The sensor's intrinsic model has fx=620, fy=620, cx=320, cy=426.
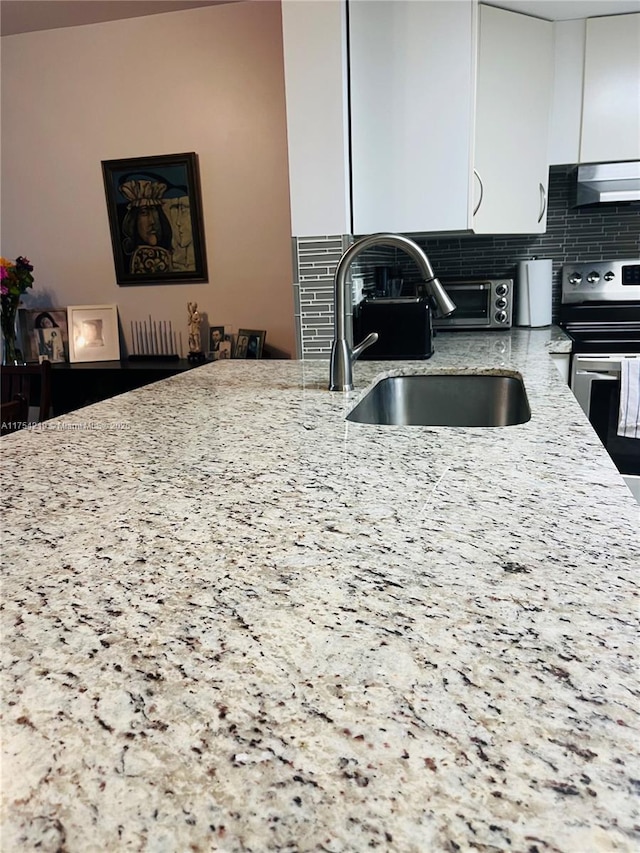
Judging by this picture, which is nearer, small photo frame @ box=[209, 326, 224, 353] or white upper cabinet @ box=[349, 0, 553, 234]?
white upper cabinet @ box=[349, 0, 553, 234]

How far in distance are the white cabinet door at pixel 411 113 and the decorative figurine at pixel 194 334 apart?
1370 mm

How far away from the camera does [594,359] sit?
7.63 feet

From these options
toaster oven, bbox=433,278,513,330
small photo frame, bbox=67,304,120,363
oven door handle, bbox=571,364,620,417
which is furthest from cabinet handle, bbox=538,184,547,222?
small photo frame, bbox=67,304,120,363

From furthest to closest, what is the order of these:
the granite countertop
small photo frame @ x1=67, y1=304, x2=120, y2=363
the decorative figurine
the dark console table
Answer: small photo frame @ x1=67, y1=304, x2=120, y2=363 → the decorative figurine → the dark console table → the granite countertop

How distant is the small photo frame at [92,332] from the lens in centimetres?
348

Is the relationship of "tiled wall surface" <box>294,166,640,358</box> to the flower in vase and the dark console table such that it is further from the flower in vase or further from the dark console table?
the flower in vase

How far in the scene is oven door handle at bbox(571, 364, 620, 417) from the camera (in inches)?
90.4

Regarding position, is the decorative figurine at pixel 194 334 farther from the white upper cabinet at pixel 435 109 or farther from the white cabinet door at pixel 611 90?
the white cabinet door at pixel 611 90

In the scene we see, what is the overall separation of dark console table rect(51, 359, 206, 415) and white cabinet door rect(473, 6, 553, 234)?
1.66 metres

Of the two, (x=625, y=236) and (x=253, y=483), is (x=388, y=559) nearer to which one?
(x=253, y=483)

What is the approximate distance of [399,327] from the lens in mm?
2039

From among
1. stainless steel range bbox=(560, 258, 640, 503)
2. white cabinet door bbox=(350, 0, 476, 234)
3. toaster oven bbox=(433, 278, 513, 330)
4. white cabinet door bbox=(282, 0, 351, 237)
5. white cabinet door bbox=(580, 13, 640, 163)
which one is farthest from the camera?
toaster oven bbox=(433, 278, 513, 330)

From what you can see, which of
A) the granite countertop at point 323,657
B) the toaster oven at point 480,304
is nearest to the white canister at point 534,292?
the toaster oven at point 480,304

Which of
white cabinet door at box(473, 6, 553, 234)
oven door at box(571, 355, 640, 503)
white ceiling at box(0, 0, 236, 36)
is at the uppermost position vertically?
white ceiling at box(0, 0, 236, 36)
